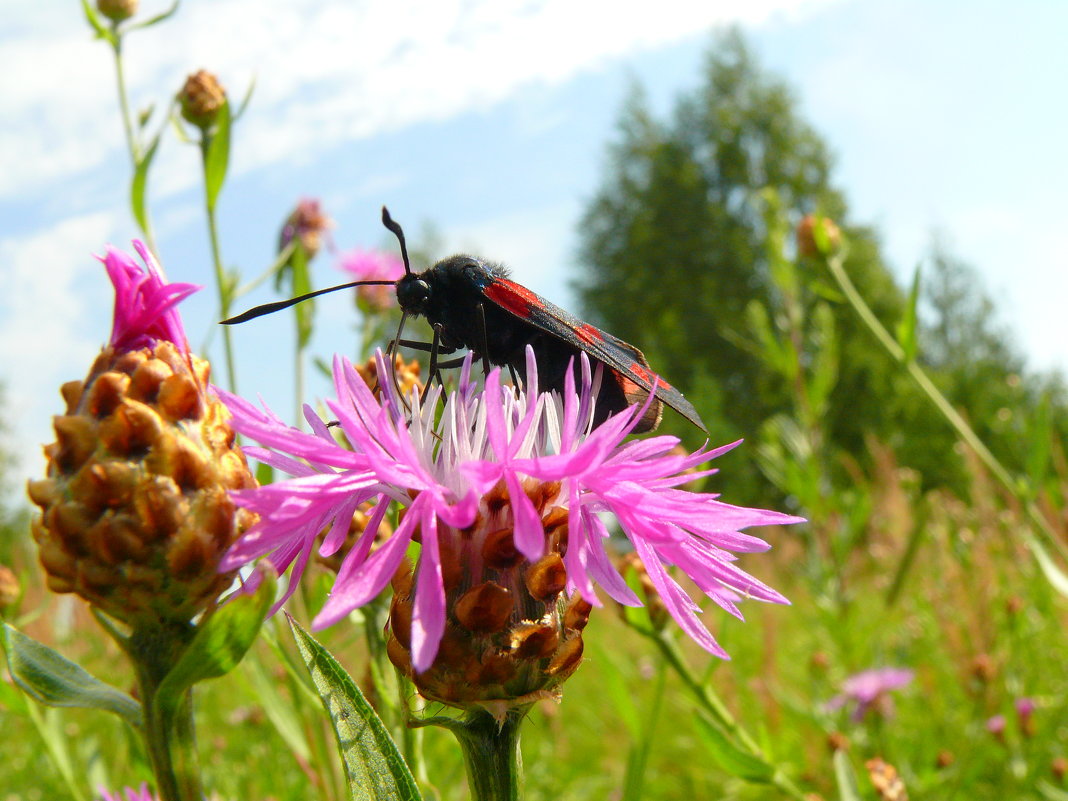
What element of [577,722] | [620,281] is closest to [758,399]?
[620,281]

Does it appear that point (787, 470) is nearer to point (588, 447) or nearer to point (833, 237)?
point (833, 237)

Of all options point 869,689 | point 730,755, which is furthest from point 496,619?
point 869,689

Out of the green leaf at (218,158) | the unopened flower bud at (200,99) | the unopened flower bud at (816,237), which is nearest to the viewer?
the green leaf at (218,158)

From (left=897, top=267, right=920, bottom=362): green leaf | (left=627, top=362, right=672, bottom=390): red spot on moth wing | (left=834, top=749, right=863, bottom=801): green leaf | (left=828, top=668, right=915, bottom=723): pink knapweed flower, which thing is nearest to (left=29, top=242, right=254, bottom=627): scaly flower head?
(left=627, top=362, right=672, bottom=390): red spot on moth wing

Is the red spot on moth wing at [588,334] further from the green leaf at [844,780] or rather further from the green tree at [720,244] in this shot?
the green tree at [720,244]

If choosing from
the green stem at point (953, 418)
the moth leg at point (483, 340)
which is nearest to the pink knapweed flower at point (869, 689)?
the green stem at point (953, 418)

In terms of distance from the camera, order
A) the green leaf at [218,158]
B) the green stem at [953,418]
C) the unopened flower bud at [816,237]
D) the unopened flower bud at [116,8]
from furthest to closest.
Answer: the unopened flower bud at [816,237]
the green stem at [953,418]
the unopened flower bud at [116,8]
the green leaf at [218,158]
